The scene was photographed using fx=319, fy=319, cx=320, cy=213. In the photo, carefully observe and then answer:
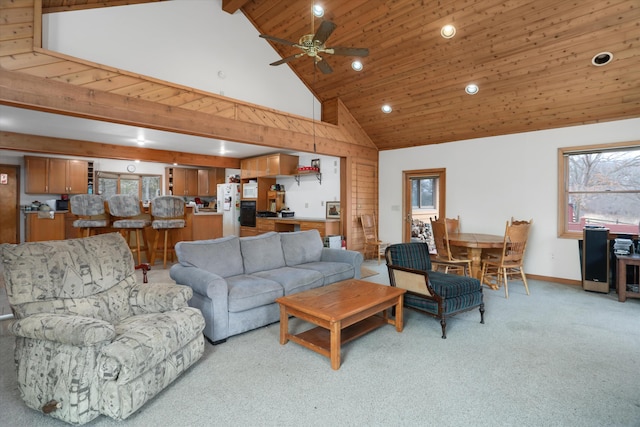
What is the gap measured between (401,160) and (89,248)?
590 centimetres

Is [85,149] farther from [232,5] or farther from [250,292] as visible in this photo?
[250,292]

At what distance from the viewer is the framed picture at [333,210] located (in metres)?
6.98

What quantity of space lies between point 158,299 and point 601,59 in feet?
18.1

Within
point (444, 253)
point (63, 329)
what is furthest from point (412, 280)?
point (63, 329)

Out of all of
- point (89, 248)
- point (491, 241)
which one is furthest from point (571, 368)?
point (89, 248)

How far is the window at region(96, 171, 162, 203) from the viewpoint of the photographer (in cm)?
865

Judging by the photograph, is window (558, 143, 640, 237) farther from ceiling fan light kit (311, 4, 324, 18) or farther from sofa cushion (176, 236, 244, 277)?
sofa cushion (176, 236, 244, 277)

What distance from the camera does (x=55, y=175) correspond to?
24.8 ft

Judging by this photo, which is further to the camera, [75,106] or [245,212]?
[245,212]

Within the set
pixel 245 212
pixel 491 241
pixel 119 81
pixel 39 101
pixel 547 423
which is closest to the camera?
pixel 547 423

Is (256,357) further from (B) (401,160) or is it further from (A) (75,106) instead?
(B) (401,160)

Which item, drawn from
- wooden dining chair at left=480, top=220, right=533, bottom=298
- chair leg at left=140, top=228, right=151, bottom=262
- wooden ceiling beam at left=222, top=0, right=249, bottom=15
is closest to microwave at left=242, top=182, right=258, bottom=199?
chair leg at left=140, top=228, right=151, bottom=262

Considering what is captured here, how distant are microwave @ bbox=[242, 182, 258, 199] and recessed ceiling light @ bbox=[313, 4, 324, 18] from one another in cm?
450

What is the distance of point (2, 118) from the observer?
4.75 m
